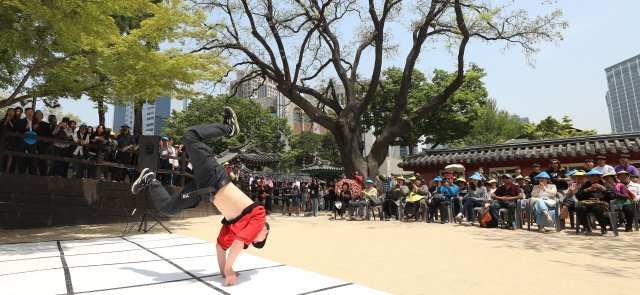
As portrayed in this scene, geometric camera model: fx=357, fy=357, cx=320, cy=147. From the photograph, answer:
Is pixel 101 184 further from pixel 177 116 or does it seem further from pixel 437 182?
pixel 177 116

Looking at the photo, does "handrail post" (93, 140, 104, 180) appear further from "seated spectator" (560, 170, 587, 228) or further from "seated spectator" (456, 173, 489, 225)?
"seated spectator" (560, 170, 587, 228)

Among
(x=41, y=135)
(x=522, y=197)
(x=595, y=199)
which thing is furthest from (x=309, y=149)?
(x=595, y=199)

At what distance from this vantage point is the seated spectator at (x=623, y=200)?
739cm

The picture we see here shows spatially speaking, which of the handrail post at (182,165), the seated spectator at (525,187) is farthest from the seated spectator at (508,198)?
the handrail post at (182,165)

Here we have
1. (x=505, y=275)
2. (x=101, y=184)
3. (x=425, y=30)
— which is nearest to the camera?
(x=505, y=275)

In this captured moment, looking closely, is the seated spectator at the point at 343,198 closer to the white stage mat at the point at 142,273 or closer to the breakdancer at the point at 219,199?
the white stage mat at the point at 142,273

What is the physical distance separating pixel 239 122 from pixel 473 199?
33390 mm

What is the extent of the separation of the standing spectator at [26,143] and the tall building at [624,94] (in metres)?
157

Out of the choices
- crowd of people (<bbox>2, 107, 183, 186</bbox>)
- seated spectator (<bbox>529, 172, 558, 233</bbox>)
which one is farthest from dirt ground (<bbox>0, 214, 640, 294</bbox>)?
crowd of people (<bbox>2, 107, 183, 186</bbox>)

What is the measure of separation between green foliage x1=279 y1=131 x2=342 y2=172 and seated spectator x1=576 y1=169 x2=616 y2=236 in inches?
1361

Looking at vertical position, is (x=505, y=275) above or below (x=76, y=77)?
below

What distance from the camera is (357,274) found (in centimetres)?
400

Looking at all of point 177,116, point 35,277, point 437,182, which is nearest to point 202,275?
point 35,277

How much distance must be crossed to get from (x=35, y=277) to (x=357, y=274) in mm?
3281
